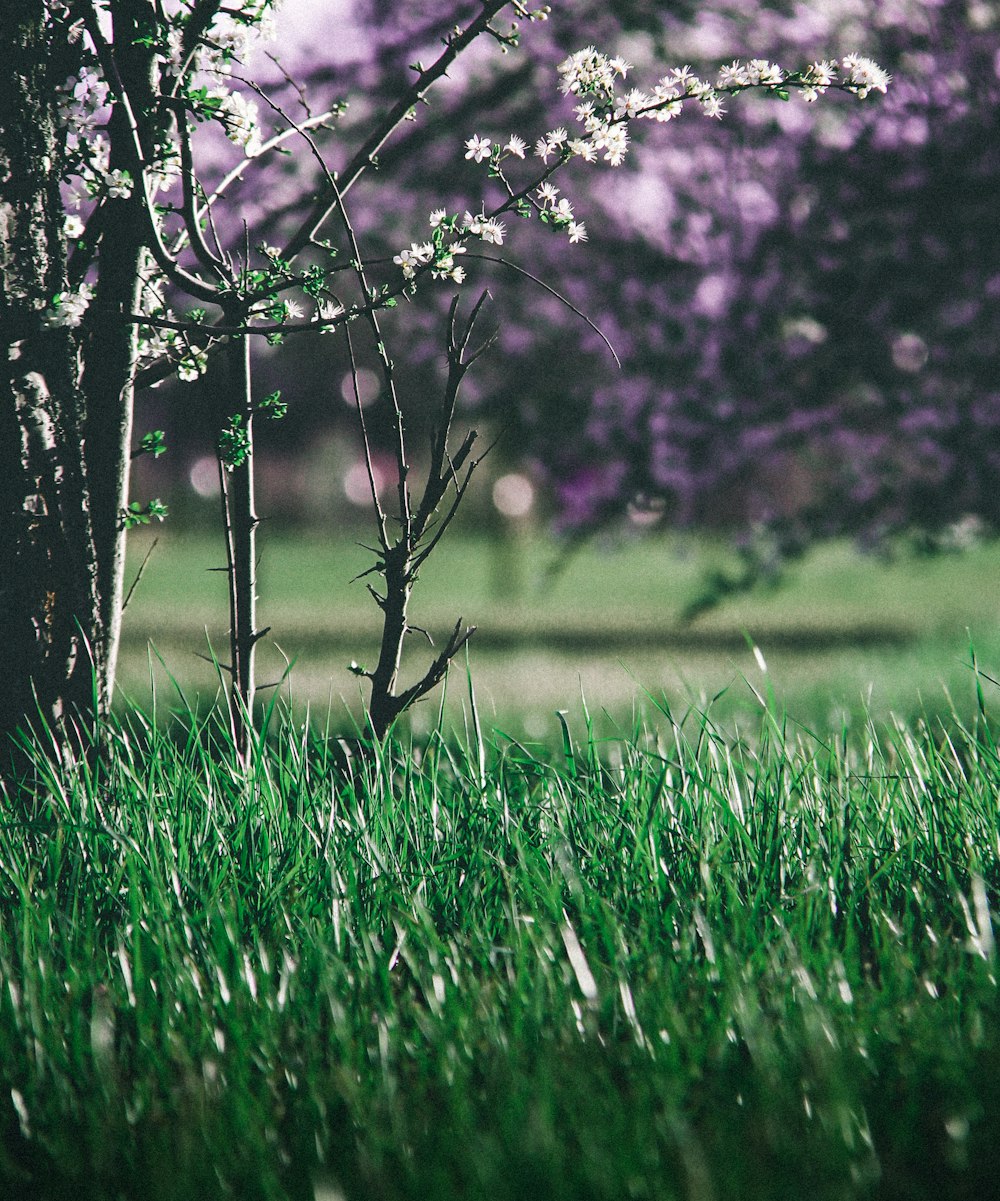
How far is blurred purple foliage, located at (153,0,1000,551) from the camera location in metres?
5.44

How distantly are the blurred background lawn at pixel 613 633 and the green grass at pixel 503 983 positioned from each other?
31cm

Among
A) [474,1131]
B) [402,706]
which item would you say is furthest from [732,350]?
[474,1131]

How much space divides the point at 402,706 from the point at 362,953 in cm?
77

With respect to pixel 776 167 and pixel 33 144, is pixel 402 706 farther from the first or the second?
pixel 776 167

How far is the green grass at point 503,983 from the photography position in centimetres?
148

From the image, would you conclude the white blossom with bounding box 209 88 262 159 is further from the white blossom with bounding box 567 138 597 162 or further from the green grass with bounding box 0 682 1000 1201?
the green grass with bounding box 0 682 1000 1201

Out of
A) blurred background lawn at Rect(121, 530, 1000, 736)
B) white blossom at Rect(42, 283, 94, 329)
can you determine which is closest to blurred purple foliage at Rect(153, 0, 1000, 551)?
blurred background lawn at Rect(121, 530, 1000, 736)

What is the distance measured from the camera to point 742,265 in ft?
18.5

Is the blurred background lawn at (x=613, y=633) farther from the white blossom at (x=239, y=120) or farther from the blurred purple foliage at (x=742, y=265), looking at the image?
the white blossom at (x=239, y=120)

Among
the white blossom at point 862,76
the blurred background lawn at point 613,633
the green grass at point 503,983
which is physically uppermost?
the white blossom at point 862,76

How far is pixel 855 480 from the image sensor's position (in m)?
6.28

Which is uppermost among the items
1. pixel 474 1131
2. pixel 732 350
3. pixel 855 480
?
pixel 732 350

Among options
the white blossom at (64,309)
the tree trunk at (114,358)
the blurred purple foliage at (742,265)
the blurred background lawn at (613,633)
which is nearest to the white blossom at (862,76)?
the blurred background lawn at (613,633)

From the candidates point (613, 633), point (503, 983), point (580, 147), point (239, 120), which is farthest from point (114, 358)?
point (613, 633)
